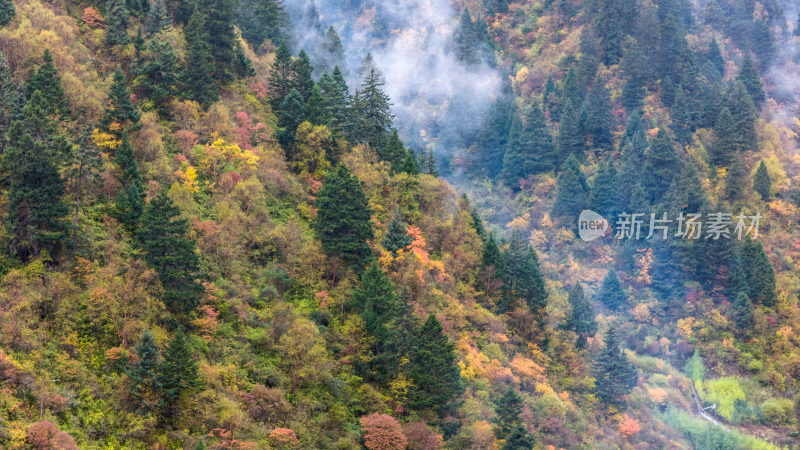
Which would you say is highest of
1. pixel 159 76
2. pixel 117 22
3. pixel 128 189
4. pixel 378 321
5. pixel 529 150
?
pixel 529 150

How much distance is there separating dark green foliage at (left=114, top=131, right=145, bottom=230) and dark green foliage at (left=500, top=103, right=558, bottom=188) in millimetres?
73460

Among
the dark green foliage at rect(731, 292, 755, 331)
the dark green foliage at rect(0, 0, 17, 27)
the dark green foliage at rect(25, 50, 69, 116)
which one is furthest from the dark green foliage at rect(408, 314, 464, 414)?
the dark green foliage at rect(731, 292, 755, 331)

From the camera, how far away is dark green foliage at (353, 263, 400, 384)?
57.2 metres

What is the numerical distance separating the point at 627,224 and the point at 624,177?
6.89 meters

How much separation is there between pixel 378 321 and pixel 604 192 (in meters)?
60.7

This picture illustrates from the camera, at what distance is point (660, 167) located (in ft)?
364

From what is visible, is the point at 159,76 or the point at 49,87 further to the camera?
the point at 159,76

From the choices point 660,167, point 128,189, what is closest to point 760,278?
point 660,167

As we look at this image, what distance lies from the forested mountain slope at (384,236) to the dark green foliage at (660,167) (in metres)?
0.32

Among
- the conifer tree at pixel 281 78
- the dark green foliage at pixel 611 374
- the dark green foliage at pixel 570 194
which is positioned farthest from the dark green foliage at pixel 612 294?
the conifer tree at pixel 281 78

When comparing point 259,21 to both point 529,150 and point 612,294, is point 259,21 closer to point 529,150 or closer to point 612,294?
point 529,150

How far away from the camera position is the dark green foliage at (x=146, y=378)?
4416cm

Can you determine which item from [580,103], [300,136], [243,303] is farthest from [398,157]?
[580,103]

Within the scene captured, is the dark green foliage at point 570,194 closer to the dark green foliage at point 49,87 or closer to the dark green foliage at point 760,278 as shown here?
the dark green foliage at point 760,278
